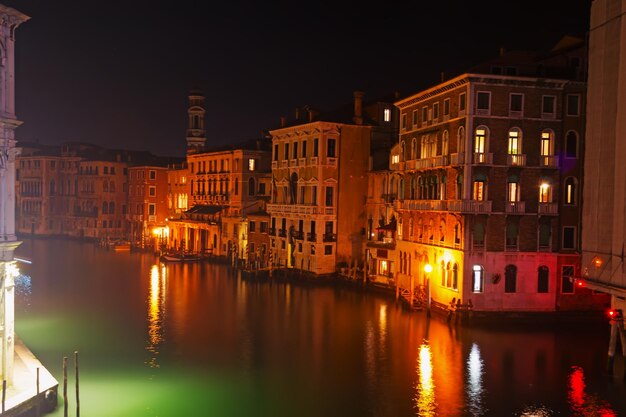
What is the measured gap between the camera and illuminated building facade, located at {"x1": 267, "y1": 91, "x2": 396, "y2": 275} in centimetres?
4531

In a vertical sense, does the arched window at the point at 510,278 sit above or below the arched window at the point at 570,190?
below

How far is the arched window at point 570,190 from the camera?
31.6 metres

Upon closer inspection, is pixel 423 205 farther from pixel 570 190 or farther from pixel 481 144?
pixel 570 190

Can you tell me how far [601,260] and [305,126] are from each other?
26653mm

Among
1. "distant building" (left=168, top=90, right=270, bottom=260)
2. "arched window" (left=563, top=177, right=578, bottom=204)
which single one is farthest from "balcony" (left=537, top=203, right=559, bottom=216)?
"distant building" (left=168, top=90, right=270, bottom=260)

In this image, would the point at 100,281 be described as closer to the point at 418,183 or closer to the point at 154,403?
the point at 418,183

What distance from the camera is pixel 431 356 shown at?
24.9 meters

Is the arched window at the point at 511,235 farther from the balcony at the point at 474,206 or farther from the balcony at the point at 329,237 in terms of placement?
the balcony at the point at 329,237

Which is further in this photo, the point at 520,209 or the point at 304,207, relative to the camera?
the point at 304,207

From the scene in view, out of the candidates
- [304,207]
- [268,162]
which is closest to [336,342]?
[304,207]

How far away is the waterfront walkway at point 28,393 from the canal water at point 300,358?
1.73 ft

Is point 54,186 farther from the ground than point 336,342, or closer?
farther from the ground

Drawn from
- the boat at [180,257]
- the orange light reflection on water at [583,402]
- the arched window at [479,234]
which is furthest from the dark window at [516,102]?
the boat at [180,257]

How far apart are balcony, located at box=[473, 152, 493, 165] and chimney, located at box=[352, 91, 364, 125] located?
16.3 m
